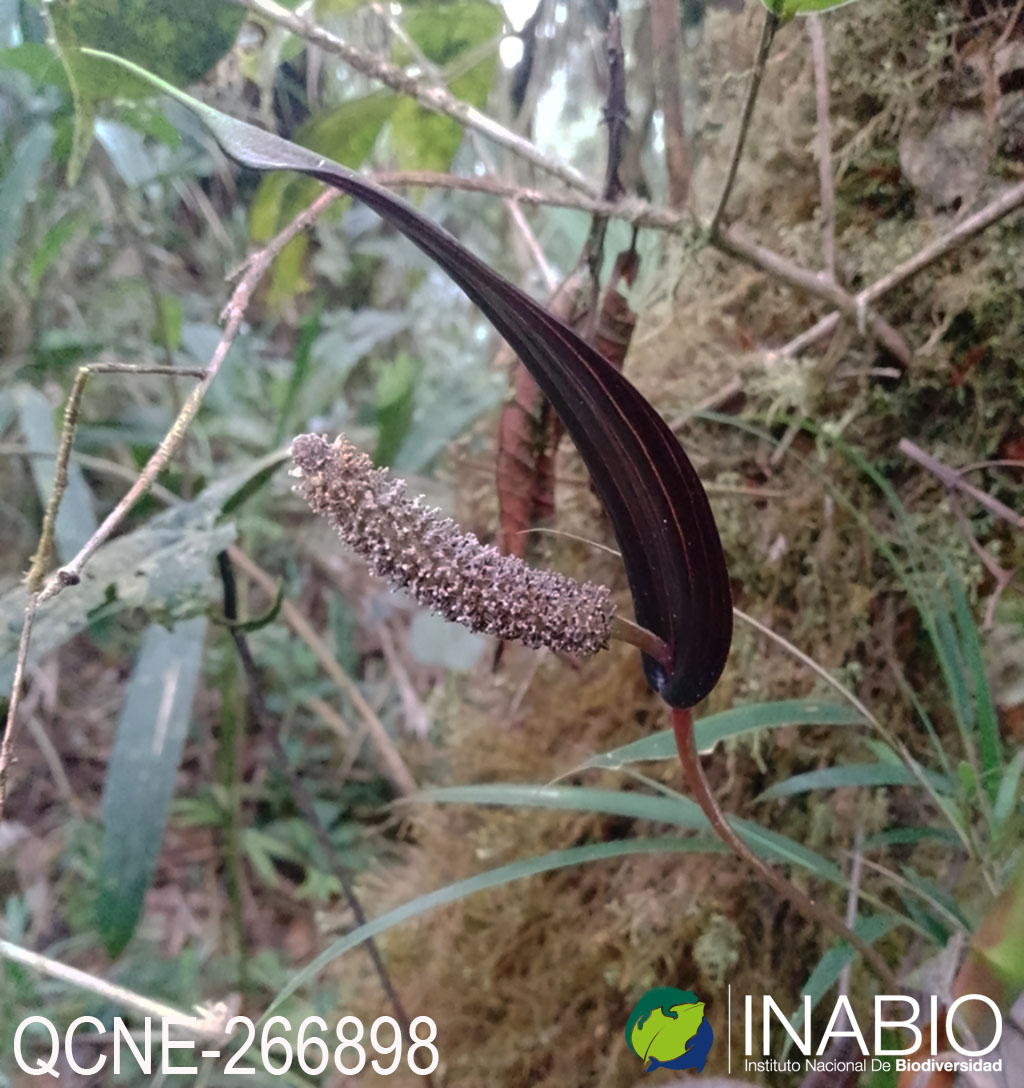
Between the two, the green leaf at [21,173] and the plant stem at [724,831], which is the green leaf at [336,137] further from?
the plant stem at [724,831]

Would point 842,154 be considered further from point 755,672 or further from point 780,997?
point 780,997

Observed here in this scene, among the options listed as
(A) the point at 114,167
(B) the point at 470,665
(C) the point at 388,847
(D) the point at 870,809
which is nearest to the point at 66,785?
(C) the point at 388,847

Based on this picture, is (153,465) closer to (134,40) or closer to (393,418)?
(134,40)

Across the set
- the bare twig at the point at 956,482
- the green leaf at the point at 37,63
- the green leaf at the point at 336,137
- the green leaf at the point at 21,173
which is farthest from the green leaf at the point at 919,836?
the green leaf at the point at 21,173

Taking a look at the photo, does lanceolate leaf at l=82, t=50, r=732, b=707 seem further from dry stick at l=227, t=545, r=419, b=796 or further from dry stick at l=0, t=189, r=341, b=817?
dry stick at l=227, t=545, r=419, b=796

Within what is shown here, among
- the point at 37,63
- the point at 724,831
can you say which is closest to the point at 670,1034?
the point at 724,831
